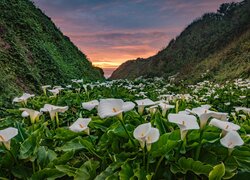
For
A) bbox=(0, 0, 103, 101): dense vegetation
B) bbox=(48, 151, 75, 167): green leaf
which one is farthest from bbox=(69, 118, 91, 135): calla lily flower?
bbox=(0, 0, 103, 101): dense vegetation

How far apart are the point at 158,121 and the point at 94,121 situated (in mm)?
543

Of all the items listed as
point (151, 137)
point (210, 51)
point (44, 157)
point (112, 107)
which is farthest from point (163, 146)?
point (210, 51)

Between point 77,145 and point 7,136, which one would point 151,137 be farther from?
point 7,136

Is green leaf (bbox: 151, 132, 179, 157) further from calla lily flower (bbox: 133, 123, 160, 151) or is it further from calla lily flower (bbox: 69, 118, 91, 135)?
calla lily flower (bbox: 69, 118, 91, 135)

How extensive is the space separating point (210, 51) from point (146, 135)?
41737mm

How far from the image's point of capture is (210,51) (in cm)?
4266

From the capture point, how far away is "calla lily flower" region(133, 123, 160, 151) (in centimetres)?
225

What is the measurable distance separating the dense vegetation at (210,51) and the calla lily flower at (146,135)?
20950mm

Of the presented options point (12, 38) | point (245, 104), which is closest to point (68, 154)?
point (245, 104)

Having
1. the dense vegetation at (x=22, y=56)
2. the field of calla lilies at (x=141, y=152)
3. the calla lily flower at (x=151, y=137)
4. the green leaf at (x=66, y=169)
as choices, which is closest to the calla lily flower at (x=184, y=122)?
the field of calla lilies at (x=141, y=152)

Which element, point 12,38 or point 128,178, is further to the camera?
point 12,38

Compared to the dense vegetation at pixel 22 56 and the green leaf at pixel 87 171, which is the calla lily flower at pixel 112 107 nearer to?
the green leaf at pixel 87 171

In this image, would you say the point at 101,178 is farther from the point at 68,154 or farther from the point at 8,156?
the point at 8,156

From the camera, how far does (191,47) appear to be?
53094 mm
